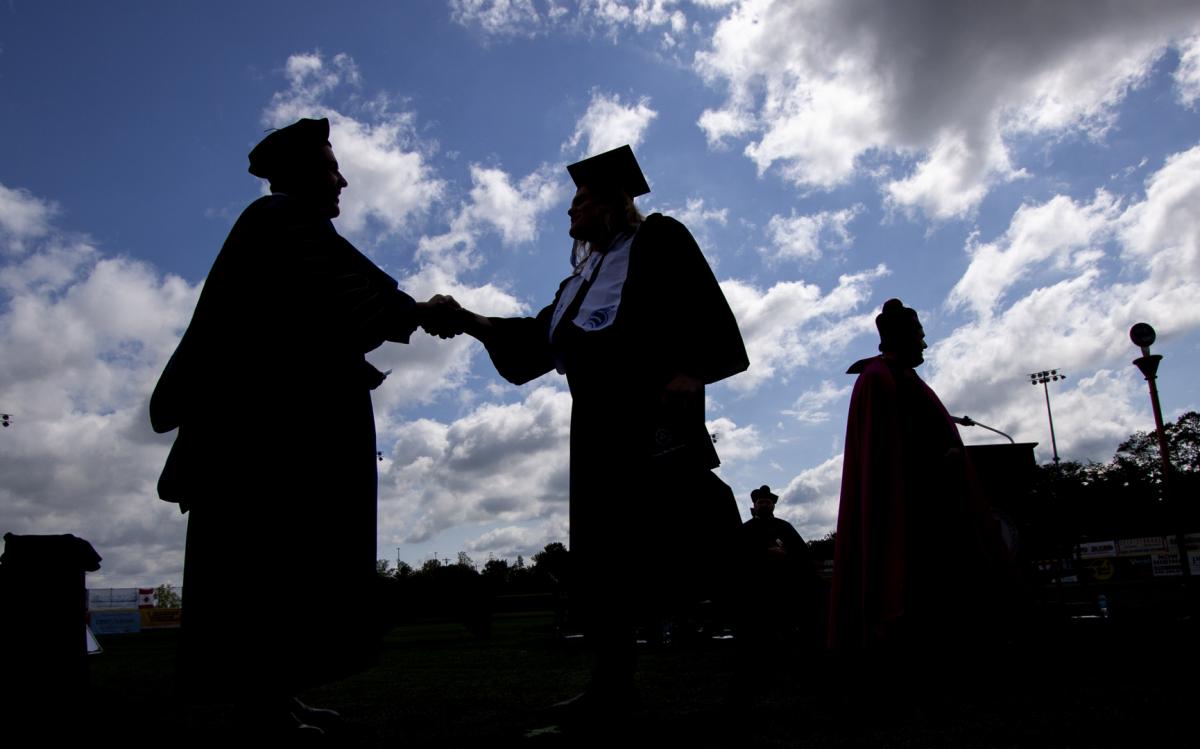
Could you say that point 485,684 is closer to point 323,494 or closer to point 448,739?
point 448,739

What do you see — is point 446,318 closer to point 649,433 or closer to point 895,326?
point 649,433

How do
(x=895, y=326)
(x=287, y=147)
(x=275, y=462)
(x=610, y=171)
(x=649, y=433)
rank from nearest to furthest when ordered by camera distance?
(x=275, y=462) → (x=649, y=433) → (x=287, y=147) → (x=610, y=171) → (x=895, y=326)

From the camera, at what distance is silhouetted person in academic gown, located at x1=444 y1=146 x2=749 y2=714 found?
10.6ft

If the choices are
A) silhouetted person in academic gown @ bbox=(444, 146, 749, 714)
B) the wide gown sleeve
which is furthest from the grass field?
the wide gown sleeve

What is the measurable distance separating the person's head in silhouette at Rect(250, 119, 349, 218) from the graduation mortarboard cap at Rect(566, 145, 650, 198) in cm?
119

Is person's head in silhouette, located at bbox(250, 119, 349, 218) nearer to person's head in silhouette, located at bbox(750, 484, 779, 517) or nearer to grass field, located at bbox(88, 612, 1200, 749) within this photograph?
grass field, located at bbox(88, 612, 1200, 749)

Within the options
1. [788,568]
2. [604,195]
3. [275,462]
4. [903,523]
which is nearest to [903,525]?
[903,523]

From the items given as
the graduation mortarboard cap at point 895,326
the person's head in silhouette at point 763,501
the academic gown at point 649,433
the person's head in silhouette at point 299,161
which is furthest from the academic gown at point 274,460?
the person's head in silhouette at point 763,501

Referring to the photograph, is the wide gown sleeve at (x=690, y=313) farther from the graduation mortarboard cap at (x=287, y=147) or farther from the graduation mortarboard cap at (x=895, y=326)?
the graduation mortarboard cap at (x=895, y=326)

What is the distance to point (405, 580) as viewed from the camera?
4105 mm

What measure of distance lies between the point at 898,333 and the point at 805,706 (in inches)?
104

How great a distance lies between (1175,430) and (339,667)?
4188 inches

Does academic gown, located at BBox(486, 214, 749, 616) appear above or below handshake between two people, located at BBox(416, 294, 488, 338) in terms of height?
below

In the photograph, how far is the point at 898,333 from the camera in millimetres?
5363
